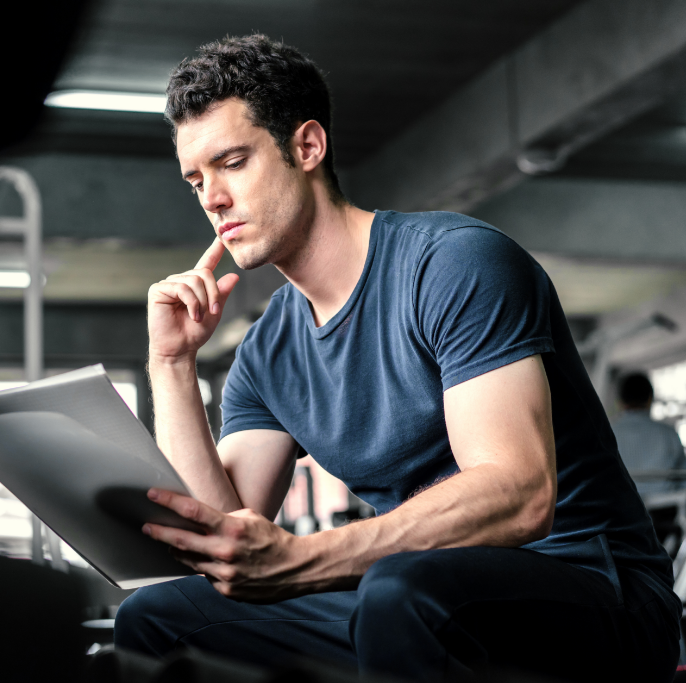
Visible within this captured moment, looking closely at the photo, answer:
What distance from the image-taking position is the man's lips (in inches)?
52.4

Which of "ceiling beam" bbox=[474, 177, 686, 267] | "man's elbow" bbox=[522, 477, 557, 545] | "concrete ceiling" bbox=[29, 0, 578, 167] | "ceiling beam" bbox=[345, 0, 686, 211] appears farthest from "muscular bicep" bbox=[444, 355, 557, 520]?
"ceiling beam" bbox=[474, 177, 686, 267]

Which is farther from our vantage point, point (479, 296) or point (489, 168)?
point (489, 168)

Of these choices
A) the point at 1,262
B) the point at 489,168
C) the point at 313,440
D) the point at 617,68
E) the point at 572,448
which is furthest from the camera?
the point at 489,168

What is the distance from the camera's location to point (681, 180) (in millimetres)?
6383

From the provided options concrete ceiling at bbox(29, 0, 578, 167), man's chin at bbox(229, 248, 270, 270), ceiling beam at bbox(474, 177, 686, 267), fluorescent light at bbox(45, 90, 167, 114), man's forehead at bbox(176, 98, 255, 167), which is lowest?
man's chin at bbox(229, 248, 270, 270)

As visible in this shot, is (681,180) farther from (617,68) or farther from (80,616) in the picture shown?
(80,616)

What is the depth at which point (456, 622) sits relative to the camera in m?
0.84

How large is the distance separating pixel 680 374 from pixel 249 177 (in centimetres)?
887

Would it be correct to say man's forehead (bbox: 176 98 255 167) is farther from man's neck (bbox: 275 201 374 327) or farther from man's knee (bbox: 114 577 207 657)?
man's knee (bbox: 114 577 207 657)

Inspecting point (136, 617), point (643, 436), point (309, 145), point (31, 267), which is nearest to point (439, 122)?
point (643, 436)

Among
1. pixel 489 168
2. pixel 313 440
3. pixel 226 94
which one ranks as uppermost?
pixel 489 168

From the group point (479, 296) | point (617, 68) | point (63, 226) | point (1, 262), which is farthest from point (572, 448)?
point (63, 226)

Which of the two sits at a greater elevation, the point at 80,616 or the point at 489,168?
the point at 489,168

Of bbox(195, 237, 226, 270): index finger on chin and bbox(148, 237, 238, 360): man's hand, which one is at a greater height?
bbox(195, 237, 226, 270): index finger on chin
